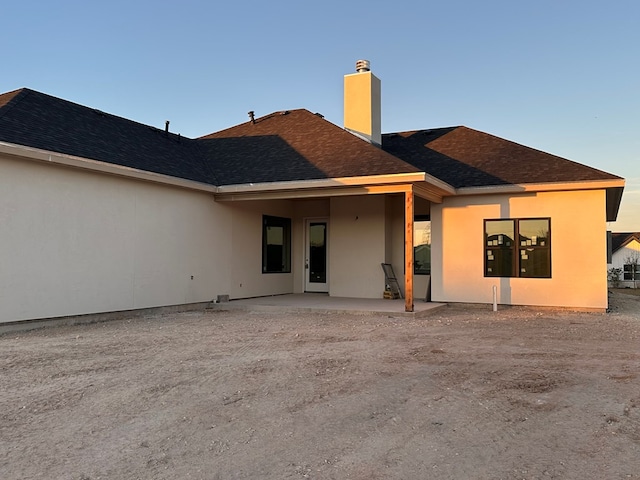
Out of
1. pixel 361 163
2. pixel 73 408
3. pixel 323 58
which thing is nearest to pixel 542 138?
pixel 323 58

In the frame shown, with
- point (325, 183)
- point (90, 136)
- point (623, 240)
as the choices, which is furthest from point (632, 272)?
point (90, 136)

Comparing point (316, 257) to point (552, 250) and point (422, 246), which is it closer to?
point (422, 246)

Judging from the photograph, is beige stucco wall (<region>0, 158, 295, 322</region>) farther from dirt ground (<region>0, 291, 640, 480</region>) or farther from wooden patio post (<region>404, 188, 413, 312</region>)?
wooden patio post (<region>404, 188, 413, 312</region>)

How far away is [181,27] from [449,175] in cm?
874

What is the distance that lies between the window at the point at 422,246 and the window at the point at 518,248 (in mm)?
1672

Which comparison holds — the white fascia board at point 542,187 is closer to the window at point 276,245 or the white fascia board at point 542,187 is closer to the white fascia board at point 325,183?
the white fascia board at point 325,183

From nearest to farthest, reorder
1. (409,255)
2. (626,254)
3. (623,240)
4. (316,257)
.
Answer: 1. (409,255)
2. (316,257)
3. (626,254)
4. (623,240)

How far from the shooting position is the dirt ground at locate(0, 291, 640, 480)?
3020mm

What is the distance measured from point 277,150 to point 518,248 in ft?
21.7

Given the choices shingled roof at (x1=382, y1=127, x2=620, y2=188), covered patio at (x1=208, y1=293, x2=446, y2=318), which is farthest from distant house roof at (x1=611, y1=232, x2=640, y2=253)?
covered patio at (x1=208, y1=293, x2=446, y2=318)

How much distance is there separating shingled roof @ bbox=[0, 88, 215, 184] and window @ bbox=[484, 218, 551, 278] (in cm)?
693

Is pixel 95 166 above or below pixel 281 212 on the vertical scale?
above

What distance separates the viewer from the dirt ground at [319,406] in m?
3.02

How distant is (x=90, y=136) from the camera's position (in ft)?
33.9
